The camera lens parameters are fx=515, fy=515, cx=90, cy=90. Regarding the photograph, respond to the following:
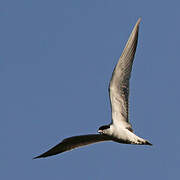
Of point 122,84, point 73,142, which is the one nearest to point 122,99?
point 122,84

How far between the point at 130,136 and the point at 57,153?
2.72 meters

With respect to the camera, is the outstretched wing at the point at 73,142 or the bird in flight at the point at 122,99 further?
the outstretched wing at the point at 73,142

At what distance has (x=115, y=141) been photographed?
1533 cm

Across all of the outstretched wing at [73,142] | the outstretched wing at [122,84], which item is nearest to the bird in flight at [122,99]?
the outstretched wing at [122,84]

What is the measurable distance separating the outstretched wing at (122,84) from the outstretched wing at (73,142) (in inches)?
40.3

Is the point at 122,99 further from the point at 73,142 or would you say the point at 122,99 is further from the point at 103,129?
the point at 73,142

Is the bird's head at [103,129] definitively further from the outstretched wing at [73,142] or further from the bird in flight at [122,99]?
the outstretched wing at [73,142]

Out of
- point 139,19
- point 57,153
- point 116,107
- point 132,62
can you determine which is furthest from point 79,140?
point 139,19

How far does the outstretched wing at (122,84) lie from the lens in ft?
49.2

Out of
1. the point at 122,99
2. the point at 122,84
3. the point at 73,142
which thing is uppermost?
the point at 122,84

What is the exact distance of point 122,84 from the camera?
49.2 feet

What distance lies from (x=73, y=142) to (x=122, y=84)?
260cm

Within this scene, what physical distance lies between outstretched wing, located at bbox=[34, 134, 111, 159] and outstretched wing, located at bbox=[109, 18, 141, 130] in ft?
3.36

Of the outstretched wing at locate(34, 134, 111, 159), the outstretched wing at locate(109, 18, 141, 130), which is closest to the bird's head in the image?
the outstretched wing at locate(109, 18, 141, 130)
